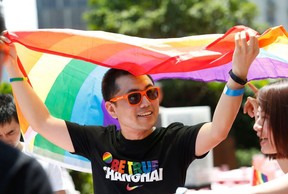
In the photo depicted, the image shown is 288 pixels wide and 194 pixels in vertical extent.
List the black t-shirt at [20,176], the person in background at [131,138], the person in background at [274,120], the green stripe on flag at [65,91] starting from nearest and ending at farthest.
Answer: the black t-shirt at [20,176] → the person in background at [274,120] → the person in background at [131,138] → the green stripe on flag at [65,91]

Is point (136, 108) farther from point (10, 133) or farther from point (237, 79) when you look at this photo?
point (10, 133)

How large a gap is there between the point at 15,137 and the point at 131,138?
0.84 metres

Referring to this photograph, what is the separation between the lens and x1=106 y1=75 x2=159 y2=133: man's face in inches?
116

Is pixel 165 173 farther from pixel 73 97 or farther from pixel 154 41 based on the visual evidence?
pixel 73 97

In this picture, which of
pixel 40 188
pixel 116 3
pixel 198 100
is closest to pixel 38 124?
pixel 40 188

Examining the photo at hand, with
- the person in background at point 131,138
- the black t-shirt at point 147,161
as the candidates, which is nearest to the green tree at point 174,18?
the person in background at point 131,138

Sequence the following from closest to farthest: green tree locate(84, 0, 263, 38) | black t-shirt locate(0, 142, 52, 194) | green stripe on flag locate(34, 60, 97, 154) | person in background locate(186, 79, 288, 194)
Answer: black t-shirt locate(0, 142, 52, 194) → person in background locate(186, 79, 288, 194) → green stripe on flag locate(34, 60, 97, 154) → green tree locate(84, 0, 263, 38)

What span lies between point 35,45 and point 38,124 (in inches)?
15.1

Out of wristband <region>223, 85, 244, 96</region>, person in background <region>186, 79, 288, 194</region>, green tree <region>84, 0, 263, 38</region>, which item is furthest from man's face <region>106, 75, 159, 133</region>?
green tree <region>84, 0, 263, 38</region>

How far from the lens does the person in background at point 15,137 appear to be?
11.5 feet

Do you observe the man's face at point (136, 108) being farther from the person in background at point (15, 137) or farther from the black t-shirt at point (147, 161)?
the person in background at point (15, 137)

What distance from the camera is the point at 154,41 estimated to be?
10.1 ft

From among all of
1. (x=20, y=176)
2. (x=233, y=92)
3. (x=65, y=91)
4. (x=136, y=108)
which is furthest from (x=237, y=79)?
(x=65, y=91)

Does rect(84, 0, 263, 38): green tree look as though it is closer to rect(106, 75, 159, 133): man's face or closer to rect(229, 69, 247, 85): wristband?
rect(106, 75, 159, 133): man's face
